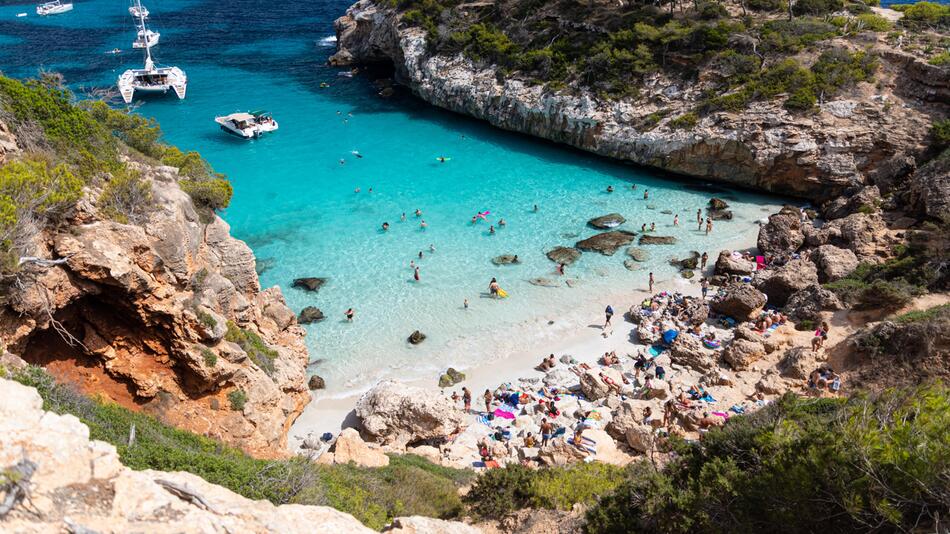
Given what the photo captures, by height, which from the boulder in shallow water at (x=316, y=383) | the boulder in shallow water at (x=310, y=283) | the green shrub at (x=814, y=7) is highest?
the green shrub at (x=814, y=7)

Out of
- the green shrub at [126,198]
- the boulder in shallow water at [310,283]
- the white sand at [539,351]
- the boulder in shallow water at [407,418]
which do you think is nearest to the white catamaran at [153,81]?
the boulder in shallow water at [310,283]

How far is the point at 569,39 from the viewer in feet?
143

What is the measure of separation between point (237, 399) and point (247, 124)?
109 feet

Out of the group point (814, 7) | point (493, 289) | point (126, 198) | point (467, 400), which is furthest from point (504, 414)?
point (814, 7)

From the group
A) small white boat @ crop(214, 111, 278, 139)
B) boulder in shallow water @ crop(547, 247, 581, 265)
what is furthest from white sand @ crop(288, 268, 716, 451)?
small white boat @ crop(214, 111, 278, 139)

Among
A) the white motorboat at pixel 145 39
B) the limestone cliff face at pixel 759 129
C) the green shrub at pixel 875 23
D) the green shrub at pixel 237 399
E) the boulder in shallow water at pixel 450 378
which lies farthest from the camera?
the white motorboat at pixel 145 39

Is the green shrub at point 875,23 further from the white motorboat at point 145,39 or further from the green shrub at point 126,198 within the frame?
the white motorboat at point 145,39

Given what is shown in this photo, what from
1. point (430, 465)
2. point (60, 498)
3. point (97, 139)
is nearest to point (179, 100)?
point (97, 139)

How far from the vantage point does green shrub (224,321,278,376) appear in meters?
15.8

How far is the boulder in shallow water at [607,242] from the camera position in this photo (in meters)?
28.3

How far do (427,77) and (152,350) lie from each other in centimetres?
3967

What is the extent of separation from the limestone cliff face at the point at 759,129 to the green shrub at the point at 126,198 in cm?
3008

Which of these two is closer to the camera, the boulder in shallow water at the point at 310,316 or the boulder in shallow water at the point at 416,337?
the boulder in shallow water at the point at 416,337

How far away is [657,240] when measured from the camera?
28.8 metres
